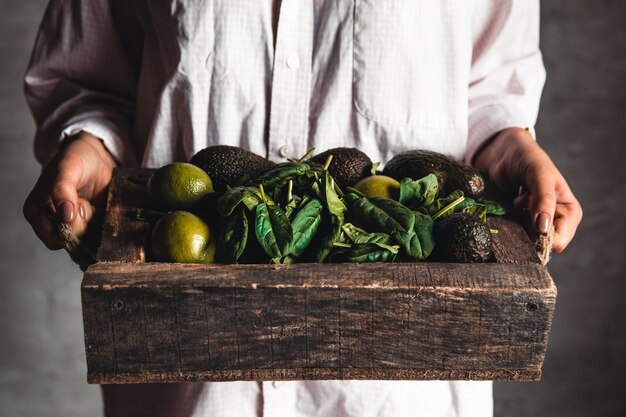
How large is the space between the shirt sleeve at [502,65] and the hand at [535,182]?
0.07 metres

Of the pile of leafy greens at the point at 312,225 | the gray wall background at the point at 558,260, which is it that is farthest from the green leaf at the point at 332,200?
the gray wall background at the point at 558,260

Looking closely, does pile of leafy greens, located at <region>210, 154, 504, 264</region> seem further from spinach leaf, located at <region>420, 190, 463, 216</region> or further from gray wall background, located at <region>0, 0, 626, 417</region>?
gray wall background, located at <region>0, 0, 626, 417</region>

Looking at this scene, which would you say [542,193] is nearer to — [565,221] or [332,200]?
[565,221]

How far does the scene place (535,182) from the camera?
91cm

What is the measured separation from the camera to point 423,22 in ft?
3.53

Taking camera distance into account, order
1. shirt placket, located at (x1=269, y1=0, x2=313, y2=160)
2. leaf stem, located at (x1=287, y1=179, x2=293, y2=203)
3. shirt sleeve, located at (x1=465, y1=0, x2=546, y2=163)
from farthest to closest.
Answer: shirt sleeve, located at (x1=465, y1=0, x2=546, y2=163) < shirt placket, located at (x1=269, y1=0, x2=313, y2=160) < leaf stem, located at (x1=287, y1=179, x2=293, y2=203)

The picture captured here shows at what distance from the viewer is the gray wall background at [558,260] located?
75.8 inches

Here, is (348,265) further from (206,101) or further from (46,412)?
(46,412)

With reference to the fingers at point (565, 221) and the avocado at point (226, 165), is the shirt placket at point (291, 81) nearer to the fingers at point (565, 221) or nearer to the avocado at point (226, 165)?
the avocado at point (226, 165)

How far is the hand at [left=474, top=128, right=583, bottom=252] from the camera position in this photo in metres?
0.88

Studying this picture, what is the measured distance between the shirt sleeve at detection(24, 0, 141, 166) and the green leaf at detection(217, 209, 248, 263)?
41 cm

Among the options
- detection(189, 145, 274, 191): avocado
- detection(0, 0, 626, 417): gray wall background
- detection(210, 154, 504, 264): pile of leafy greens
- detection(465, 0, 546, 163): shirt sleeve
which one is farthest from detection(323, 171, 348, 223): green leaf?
detection(0, 0, 626, 417): gray wall background

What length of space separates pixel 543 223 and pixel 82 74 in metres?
0.79

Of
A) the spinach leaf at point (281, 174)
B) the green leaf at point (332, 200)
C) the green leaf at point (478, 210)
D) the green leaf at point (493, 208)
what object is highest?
the spinach leaf at point (281, 174)
